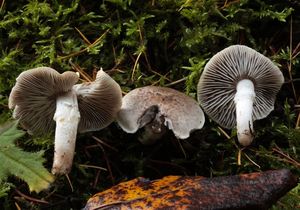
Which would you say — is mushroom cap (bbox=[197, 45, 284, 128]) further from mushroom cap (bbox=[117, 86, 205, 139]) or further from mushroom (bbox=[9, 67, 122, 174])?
mushroom (bbox=[9, 67, 122, 174])

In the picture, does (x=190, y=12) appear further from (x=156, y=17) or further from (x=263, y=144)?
(x=263, y=144)

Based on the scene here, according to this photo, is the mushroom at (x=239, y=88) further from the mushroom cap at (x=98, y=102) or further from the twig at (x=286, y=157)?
the mushroom cap at (x=98, y=102)

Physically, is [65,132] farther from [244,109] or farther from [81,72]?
[244,109]

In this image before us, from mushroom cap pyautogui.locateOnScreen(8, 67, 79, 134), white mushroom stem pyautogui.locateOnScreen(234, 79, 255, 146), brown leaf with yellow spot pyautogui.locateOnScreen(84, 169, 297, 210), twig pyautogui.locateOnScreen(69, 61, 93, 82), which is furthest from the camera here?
twig pyautogui.locateOnScreen(69, 61, 93, 82)

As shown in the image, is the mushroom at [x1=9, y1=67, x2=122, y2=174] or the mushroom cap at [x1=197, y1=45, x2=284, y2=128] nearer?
the mushroom at [x1=9, y1=67, x2=122, y2=174]

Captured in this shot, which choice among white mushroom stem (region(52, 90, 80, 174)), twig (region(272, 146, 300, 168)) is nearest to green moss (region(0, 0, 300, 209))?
twig (region(272, 146, 300, 168))

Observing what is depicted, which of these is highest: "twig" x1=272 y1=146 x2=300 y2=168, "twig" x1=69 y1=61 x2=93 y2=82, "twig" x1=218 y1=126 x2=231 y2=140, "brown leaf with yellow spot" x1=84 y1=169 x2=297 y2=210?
"twig" x1=69 y1=61 x2=93 y2=82

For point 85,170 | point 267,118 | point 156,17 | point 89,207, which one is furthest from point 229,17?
point 89,207
